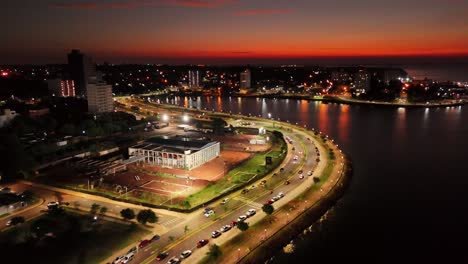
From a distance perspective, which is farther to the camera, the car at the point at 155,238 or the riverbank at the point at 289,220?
the car at the point at 155,238

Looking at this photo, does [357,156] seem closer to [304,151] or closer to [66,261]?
[304,151]

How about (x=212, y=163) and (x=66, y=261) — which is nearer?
(x=66, y=261)

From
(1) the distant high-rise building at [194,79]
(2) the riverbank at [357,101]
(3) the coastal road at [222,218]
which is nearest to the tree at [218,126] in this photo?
(3) the coastal road at [222,218]

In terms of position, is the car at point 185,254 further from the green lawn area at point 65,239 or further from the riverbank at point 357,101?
the riverbank at point 357,101

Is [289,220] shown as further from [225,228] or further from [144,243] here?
[144,243]

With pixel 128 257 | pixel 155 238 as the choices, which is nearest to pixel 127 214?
pixel 155 238

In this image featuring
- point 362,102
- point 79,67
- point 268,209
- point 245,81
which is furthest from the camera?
point 245,81

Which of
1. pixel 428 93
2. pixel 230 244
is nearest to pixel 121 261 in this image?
pixel 230 244
